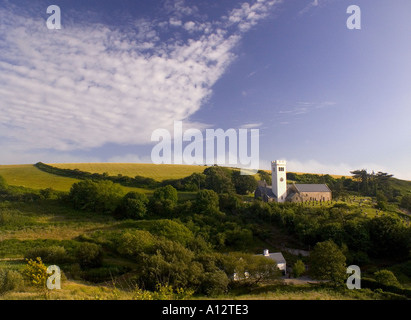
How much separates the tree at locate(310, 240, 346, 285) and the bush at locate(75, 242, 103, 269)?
18.9m

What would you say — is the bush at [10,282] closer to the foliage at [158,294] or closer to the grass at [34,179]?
the foliage at [158,294]

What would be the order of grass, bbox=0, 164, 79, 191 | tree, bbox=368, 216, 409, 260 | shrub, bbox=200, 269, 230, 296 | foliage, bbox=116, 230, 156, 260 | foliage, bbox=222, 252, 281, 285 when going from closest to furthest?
shrub, bbox=200, 269, 230, 296, foliage, bbox=222, 252, 281, 285, foliage, bbox=116, 230, 156, 260, tree, bbox=368, 216, 409, 260, grass, bbox=0, 164, 79, 191

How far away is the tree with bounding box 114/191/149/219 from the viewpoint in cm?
3391

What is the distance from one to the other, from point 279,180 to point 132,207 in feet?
94.3

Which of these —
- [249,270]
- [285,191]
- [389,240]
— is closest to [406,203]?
[285,191]

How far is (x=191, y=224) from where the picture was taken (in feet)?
95.7

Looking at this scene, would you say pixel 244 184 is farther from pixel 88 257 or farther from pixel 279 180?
→ pixel 88 257

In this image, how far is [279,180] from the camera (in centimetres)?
4584

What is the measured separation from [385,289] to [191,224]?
19.7 meters

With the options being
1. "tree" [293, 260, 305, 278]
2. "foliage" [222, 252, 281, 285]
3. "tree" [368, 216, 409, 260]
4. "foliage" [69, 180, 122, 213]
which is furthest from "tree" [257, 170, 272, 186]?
"foliage" [222, 252, 281, 285]

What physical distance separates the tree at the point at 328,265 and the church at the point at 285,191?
25.0 m

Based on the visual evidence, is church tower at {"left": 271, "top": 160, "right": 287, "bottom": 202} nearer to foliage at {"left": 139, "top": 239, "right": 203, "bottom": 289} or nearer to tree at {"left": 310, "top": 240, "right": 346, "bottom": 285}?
tree at {"left": 310, "top": 240, "right": 346, "bottom": 285}

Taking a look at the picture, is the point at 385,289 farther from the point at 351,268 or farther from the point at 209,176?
the point at 209,176
